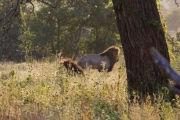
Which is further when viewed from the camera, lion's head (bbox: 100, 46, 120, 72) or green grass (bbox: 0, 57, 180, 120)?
lion's head (bbox: 100, 46, 120, 72)

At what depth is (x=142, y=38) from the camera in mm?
6852

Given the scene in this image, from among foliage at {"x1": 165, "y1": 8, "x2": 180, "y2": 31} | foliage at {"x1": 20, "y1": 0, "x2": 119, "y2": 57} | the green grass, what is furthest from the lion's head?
foliage at {"x1": 165, "y1": 8, "x2": 180, "y2": 31}

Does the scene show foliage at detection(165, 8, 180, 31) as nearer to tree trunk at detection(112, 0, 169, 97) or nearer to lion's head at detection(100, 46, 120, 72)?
lion's head at detection(100, 46, 120, 72)

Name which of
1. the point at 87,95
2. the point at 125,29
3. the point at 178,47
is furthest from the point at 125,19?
the point at 178,47

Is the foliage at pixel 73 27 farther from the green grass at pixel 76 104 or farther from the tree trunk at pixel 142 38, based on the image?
the green grass at pixel 76 104

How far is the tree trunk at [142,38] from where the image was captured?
22.4 feet

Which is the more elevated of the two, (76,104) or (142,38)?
(142,38)

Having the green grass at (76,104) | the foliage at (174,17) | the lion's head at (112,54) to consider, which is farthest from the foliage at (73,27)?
the foliage at (174,17)

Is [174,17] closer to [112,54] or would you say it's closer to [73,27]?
[73,27]

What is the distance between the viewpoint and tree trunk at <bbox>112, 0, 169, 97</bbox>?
269 inches

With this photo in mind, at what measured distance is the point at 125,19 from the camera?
690 cm

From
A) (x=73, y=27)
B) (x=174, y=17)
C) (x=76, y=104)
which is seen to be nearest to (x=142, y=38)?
(x=76, y=104)

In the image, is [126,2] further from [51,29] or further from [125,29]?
[51,29]

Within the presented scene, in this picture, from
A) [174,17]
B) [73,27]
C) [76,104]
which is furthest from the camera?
[174,17]
